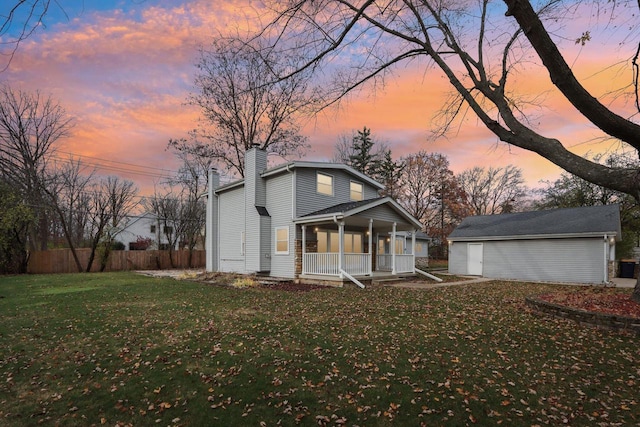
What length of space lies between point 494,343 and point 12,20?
25.4ft

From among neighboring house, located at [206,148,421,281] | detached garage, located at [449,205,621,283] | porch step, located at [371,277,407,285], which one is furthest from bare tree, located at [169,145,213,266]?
detached garage, located at [449,205,621,283]

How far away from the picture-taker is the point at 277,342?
598cm

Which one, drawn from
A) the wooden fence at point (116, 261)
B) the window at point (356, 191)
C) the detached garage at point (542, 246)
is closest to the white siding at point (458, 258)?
the detached garage at point (542, 246)

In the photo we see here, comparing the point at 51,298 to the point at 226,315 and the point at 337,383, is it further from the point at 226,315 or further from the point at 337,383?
the point at 337,383

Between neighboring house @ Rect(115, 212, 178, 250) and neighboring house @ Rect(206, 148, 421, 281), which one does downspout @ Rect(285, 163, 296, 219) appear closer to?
neighboring house @ Rect(206, 148, 421, 281)

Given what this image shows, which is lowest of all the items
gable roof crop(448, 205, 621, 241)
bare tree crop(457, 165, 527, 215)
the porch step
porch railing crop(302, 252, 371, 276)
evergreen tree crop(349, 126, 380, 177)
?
the porch step

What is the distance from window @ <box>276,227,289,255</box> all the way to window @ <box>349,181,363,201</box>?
4.38 m

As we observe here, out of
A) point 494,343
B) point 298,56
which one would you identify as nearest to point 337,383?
point 494,343

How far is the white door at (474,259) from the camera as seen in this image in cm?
2059

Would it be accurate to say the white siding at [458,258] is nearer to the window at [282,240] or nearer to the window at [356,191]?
the window at [356,191]

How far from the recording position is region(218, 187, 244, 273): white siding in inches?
731

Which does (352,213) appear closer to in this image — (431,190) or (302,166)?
(302,166)

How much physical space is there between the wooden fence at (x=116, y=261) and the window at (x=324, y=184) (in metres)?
17.3

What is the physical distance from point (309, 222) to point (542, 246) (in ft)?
43.1
